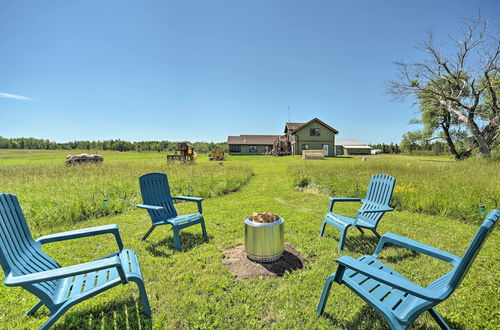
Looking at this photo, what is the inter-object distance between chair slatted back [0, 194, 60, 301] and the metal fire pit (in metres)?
2.33

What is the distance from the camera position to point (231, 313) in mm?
2531

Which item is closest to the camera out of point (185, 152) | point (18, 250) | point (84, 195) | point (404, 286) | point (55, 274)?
point (404, 286)

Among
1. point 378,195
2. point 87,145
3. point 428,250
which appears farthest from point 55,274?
point 87,145

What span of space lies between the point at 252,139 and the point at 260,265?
4608cm

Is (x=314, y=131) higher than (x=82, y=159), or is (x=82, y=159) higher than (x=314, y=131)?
(x=314, y=131)

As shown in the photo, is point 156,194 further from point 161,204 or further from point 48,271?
point 48,271

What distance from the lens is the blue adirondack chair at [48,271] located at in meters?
1.85

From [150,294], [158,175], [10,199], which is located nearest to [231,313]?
[150,294]

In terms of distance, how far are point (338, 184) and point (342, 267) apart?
7104mm

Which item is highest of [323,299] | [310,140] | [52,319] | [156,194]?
[310,140]

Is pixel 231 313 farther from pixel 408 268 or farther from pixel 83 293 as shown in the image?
pixel 408 268

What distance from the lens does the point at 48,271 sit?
6.00 ft

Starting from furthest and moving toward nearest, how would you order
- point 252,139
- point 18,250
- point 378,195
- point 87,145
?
point 87,145 < point 252,139 < point 378,195 < point 18,250

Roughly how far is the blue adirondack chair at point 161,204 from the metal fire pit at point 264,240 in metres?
1.44
